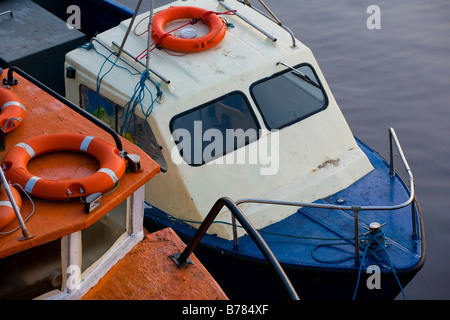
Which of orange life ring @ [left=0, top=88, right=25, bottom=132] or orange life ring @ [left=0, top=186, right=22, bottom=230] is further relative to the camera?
orange life ring @ [left=0, top=88, right=25, bottom=132]

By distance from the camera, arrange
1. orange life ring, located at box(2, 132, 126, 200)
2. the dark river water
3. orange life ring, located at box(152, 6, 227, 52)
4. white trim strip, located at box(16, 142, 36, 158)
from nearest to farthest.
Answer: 1. orange life ring, located at box(2, 132, 126, 200)
2. white trim strip, located at box(16, 142, 36, 158)
3. orange life ring, located at box(152, 6, 227, 52)
4. the dark river water

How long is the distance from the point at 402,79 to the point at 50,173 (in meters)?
7.86

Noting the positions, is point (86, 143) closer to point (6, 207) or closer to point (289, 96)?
point (6, 207)

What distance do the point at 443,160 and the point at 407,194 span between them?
2.91 meters

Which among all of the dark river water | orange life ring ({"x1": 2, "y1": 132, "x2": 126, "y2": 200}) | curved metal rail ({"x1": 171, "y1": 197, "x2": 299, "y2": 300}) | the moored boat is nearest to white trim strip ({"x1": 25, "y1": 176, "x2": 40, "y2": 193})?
orange life ring ({"x1": 2, "y1": 132, "x2": 126, "y2": 200})

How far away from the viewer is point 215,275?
6113mm

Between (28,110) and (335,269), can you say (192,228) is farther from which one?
(28,110)

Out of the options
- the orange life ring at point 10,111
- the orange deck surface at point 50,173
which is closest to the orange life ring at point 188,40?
the orange deck surface at point 50,173

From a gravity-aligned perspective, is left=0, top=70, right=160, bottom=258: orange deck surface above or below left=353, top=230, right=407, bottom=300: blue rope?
above

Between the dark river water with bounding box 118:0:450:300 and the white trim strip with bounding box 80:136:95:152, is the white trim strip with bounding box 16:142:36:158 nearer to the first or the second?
the white trim strip with bounding box 80:136:95:152

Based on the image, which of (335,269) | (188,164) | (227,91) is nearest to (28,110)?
(188,164)

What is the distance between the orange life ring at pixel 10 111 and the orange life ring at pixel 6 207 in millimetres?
809

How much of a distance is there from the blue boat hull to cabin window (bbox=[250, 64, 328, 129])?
954 mm

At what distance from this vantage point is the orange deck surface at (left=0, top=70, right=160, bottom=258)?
3.92 metres
